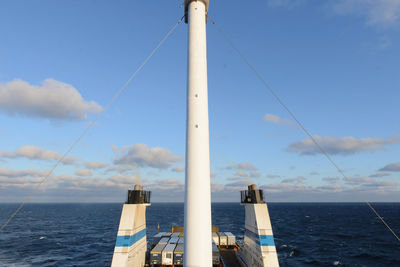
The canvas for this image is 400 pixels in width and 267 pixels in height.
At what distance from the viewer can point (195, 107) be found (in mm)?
16781

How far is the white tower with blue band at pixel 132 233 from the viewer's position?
89.6 feet

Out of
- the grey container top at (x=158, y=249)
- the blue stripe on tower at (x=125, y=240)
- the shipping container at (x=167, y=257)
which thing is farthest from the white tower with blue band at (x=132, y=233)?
the shipping container at (x=167, y=257)

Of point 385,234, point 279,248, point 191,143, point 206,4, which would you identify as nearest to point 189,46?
point 206,4

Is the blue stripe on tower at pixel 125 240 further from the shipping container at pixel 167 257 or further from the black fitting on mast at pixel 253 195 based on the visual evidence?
the black fitting on mast at pixel 253 195

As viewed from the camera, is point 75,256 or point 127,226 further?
point 75,256

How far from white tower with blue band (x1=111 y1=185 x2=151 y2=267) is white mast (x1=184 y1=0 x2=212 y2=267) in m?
15.8

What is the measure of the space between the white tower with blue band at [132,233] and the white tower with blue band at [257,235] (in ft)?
49.0

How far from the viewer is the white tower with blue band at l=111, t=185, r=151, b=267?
2730 cm

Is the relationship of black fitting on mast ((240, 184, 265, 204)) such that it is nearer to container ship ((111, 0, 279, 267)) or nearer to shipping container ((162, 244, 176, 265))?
container ship ((111, 0, 279, 267))

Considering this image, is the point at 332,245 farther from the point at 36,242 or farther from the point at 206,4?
the point at 36,242

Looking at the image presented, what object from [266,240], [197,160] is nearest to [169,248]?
[266,240]

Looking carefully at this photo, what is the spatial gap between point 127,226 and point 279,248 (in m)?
50.3

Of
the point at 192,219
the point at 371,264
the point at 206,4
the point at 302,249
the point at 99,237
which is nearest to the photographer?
the point at 192,219

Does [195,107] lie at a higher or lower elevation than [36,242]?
higher
